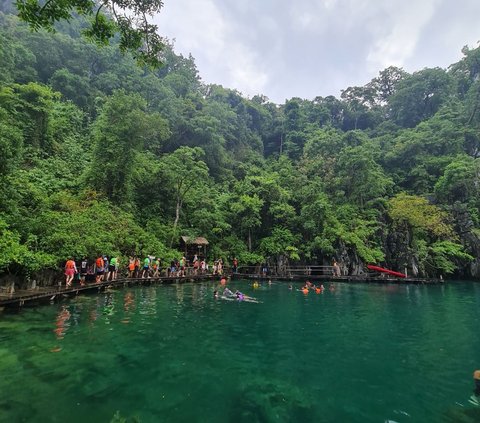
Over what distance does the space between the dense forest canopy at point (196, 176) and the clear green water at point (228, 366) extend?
185 inches

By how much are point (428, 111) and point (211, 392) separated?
218 ft

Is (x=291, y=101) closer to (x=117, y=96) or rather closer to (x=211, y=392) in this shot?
(x=117, y=96)

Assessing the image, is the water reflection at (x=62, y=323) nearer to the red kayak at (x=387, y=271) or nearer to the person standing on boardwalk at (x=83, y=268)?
the person standing on boardwalk at (x=83, y=268)

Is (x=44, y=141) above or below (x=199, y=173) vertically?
above

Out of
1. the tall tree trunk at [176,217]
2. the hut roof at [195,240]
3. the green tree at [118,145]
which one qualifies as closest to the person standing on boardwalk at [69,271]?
the green tree at [118,145]

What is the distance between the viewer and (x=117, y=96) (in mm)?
25969

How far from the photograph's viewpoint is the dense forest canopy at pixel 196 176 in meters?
19.3

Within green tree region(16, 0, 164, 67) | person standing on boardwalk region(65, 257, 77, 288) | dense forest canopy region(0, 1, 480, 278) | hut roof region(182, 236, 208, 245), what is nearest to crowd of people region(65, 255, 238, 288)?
person standing on boardwalk region(65, 257, 77, 288)

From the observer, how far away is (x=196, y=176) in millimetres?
29125

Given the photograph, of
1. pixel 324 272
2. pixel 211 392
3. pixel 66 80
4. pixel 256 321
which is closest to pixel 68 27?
pixel 66 80

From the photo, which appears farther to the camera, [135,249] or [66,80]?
[66,80]

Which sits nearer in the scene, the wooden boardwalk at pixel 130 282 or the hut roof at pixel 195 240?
the wooden boardwalk at pixel 130 282

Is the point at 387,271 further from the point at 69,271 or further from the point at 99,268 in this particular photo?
the point at 69,271

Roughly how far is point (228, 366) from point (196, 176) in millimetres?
23145
